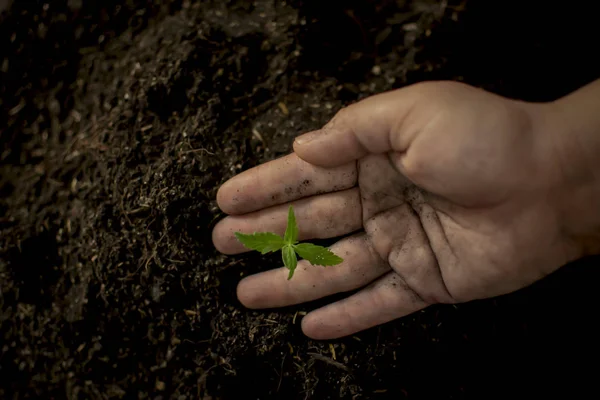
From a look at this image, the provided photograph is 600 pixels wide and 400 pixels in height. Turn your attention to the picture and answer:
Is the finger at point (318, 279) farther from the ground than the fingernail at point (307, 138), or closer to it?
closer to it

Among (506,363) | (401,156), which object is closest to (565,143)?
(401,156)

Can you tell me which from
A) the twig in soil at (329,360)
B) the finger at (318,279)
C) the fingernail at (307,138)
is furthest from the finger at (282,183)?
the twig in soil at (329,360)

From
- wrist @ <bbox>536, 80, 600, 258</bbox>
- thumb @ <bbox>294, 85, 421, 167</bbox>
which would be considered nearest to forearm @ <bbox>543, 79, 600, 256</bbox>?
wrist @ <bbox>536, 80, 600, 258</bbox>

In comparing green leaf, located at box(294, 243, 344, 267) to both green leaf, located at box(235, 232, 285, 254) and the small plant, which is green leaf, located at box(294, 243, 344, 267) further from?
green leaf, located at box(235, 232, 285, 254)

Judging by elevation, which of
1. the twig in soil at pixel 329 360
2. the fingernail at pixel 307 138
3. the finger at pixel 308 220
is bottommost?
the twig in soil at pixel 329 360

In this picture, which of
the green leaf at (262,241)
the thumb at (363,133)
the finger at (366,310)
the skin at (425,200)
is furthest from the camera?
the finger at (366,310)

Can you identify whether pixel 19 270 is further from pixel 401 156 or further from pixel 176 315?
pixel 401 156

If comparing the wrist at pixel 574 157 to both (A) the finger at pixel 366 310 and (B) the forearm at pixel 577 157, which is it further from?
(A) the finger at pixel 366 310
